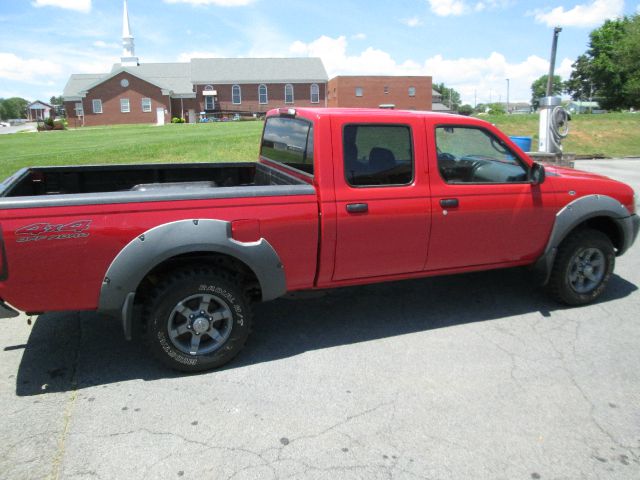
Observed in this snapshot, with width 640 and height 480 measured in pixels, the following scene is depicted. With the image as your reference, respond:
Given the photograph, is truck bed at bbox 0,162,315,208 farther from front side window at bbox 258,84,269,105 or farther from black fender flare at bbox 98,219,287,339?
front side window at bbox 258,84,269,105

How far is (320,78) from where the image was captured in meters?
72.2

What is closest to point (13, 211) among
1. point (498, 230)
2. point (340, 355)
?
point (340, 355)

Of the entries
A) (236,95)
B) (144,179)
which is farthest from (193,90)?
(144,179)

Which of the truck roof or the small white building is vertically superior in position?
the small white building

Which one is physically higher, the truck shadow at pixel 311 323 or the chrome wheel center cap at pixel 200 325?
the chrome wheel center cap at pixel 200 325

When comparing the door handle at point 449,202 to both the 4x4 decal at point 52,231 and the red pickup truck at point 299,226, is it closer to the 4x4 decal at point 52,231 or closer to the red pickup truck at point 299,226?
the red pickup truck at point 299,226

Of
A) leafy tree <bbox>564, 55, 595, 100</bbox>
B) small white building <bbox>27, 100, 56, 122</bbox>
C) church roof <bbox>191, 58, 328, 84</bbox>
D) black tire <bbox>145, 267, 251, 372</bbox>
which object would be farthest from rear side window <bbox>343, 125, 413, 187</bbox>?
small white building <bbox>27, 100, 56, 122</bbox>

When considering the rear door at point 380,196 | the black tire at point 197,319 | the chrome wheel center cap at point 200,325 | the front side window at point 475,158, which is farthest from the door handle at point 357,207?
the chrome wheel center cap at point 200,325

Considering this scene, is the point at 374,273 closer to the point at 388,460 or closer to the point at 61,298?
the point at 388,460

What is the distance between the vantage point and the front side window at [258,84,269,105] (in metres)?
72.2

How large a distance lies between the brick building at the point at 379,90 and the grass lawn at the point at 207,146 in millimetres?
49554

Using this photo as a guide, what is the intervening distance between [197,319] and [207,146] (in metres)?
14.6

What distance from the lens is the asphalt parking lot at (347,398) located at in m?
2.87

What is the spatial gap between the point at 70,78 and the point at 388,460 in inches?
3058
